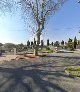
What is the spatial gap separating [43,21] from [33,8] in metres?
2.31

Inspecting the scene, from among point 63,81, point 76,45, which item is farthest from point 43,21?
point 76,45

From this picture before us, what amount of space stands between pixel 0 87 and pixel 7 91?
811 millimetres

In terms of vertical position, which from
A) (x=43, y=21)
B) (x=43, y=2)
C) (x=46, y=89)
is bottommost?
(x=46, y=89)

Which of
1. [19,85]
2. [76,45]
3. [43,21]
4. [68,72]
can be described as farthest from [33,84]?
[76,45]

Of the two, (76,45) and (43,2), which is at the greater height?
(43,2)

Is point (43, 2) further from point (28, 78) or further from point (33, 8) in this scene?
point (28, 78)

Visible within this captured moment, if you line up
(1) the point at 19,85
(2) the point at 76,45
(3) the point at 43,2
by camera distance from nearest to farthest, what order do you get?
(1) the point at 19,85 < (3) the point at 43,2 < (2) the point at 76,45

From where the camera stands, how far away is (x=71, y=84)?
14047mm

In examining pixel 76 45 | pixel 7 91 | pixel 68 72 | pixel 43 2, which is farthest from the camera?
pixel 76 45

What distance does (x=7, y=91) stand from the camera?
1230 centimetres

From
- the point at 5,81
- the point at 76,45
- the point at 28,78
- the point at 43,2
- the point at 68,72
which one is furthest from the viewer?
the point at 76,45

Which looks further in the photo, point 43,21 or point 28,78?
point 43,21

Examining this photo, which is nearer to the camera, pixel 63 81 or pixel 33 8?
pixel 63 81

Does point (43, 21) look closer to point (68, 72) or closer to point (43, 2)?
point (43, 2)
